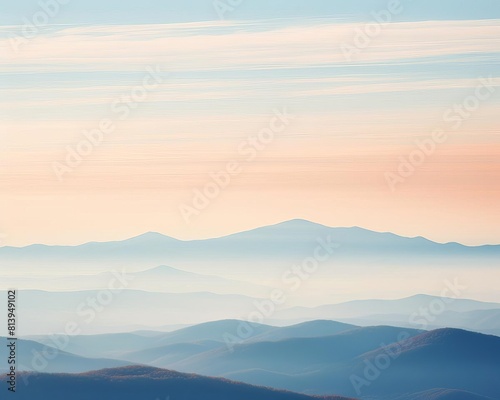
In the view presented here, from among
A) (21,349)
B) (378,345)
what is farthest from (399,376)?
(21,349)

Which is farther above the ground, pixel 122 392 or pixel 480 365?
pixel 480 365

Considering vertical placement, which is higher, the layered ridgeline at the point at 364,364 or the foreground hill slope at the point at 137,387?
the layered ridgeline at the point at 364,364

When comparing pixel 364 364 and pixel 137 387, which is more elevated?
pixel 364 364

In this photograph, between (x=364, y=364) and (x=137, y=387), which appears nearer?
(x=137, y=387)

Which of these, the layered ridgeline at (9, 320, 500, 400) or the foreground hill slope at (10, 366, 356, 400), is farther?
the layered ridgeline at (9, 320, 500, 400)

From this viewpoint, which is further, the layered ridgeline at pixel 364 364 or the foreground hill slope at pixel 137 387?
the layered ridgeline at pixel 364 364

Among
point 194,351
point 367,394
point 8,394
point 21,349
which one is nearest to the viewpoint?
point 8,394

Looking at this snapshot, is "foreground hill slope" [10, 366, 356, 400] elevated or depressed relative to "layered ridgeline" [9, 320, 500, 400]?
depressed

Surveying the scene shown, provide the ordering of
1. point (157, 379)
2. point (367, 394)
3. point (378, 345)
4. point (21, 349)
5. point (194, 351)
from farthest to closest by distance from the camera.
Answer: point (194, 351)
point (378, 345)
point (21, 349)
point (367, 394)
point (157, 379)

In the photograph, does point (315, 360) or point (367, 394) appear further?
point (315, 360)

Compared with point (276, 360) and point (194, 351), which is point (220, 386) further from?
point (194, 351)

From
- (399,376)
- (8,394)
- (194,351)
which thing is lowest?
(8,394)
